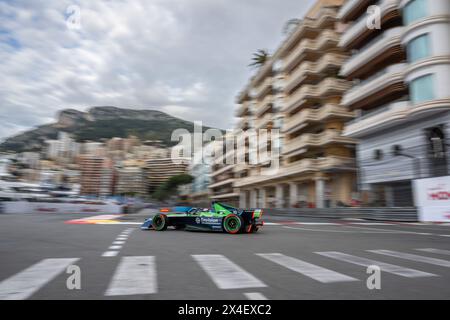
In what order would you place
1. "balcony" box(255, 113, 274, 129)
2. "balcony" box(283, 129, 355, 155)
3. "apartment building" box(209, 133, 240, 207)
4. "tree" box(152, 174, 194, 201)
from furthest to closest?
1. "tree" box(152, 174, 194, 201)
2. "apartment building" box(209, 133, 240, 207)
3. "balcony" box(255, 113, 274, 129)
4. "balcony" box(283, 129, 355, 155)

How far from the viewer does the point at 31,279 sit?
4324 mm

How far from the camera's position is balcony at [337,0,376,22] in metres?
27.8

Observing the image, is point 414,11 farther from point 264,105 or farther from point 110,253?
point 264,105

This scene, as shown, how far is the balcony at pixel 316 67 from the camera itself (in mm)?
33938

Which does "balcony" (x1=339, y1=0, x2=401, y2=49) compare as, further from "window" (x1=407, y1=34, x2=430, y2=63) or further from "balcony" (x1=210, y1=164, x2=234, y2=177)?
"balcony" (x1=210, y1=164, x2=234, y2=177)

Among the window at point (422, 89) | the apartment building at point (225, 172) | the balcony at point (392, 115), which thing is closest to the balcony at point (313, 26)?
the balcony at point (392, 115)

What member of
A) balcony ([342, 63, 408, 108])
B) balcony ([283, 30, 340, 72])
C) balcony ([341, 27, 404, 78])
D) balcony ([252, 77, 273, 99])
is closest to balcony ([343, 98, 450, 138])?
balcony ([342, 63, 408, 108])

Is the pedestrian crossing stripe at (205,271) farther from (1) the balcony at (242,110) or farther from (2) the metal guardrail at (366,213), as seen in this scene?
(1) the balcony at (242,110)

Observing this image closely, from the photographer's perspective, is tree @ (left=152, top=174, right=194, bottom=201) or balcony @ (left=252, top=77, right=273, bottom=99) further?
tree @ (left=152, top=174, right=194, bottom=201)

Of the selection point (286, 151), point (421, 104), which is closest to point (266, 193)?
point (286, 151)

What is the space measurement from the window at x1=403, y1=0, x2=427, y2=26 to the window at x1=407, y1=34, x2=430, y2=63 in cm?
129

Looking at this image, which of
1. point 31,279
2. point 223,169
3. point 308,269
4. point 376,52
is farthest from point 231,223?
point 223,169
